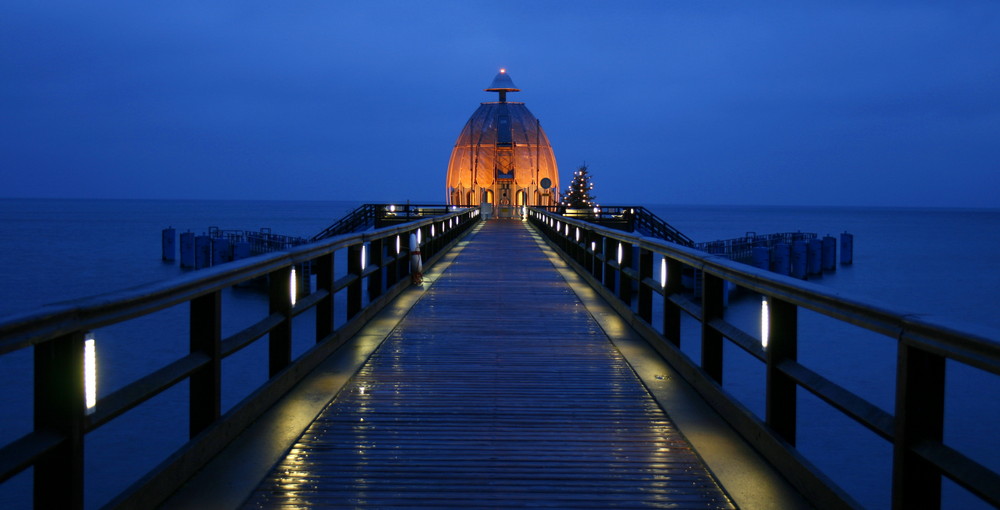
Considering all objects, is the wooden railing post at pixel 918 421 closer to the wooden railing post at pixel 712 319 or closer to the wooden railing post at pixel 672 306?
the wooden railing post at pixel 712 319

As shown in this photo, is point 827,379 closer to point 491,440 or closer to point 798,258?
point 491,440

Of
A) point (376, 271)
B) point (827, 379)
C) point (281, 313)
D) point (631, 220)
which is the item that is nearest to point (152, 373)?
point (281, 313)

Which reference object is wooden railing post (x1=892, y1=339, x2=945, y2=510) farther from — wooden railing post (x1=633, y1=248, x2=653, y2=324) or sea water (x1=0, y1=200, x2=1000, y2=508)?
wooden railing post (x1=633, y1=248, x2=653, y2=324)

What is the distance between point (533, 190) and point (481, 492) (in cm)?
7986

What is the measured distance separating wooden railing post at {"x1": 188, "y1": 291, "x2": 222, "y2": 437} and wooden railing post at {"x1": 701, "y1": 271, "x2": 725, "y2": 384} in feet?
11.1

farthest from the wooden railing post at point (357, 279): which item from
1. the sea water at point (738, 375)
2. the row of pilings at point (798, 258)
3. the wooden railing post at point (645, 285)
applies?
the row of pilings at point (798, 258)

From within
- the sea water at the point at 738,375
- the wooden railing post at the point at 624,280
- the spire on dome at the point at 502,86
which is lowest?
the sea water at the point at 738,375

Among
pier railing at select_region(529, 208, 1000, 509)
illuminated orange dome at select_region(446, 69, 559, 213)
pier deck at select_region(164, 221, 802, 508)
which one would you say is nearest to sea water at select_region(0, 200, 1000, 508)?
pier railing at select_region(529, 208, 1000, 509)

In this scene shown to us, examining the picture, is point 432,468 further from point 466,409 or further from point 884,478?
point 884,478

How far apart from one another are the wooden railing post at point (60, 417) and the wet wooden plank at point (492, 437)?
103 centimetres

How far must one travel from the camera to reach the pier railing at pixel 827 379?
2.91 m

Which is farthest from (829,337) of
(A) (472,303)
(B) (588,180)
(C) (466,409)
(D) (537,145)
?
(B) (588,180)

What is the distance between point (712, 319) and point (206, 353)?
3.52 meters

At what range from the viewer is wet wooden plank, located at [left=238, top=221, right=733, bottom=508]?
167 inches
